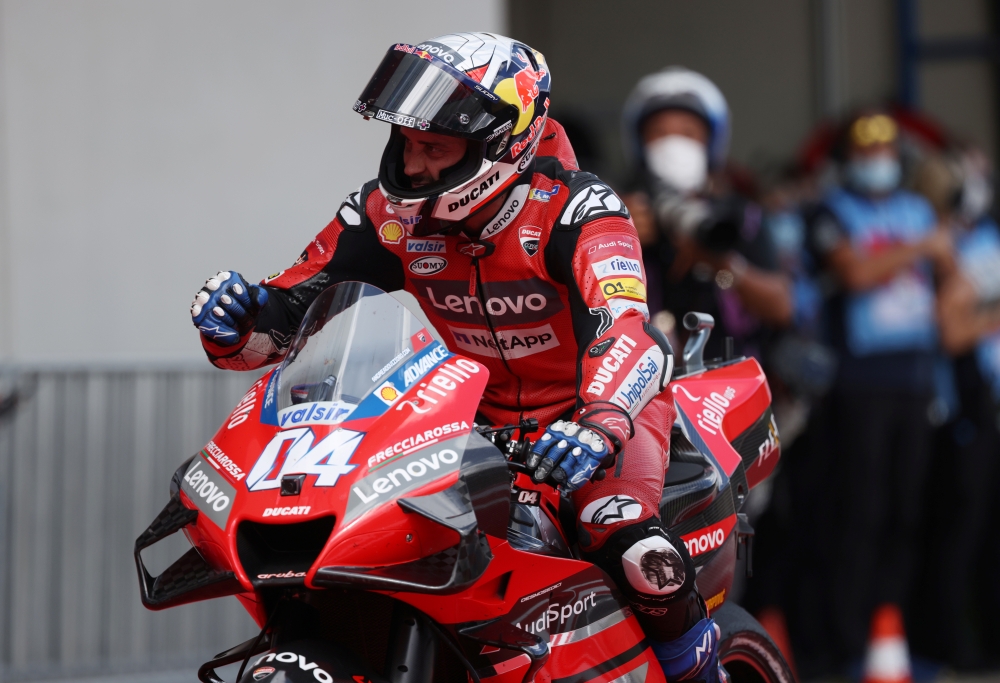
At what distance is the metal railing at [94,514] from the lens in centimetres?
515

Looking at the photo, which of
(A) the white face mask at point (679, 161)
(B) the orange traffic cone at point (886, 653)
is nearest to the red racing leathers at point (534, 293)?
(A) the white face mask at point (679, 161)

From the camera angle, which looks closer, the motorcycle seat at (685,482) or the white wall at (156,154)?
the motorcycle seat at (685,482)

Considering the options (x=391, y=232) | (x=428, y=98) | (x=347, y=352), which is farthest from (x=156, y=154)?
(x=347, y=352)

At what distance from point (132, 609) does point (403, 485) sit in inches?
136

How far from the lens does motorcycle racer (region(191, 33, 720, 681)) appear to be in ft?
8.93

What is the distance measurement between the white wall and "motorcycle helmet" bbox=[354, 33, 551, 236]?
10.6 feet

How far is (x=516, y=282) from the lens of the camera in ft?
9.89

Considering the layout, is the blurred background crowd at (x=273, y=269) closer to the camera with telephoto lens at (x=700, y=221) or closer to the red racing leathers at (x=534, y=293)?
the camera with telephoto lens at (x=700, y=221)

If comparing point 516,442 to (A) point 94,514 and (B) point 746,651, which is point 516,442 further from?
(A) point 94,514

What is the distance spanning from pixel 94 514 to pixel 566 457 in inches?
134

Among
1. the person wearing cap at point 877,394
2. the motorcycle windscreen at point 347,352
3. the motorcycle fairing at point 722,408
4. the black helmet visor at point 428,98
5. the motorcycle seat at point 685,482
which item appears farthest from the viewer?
the person wearing cap at point 877,394

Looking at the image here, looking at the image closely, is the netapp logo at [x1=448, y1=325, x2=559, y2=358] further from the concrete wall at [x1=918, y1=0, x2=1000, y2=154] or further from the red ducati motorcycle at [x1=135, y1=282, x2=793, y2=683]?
the concrete wall at [x1=918, y1=0, x2=1000, y2=154]

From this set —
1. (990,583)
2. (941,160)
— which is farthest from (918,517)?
(941,160)

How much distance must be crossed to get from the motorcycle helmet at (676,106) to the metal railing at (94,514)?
1918mm
